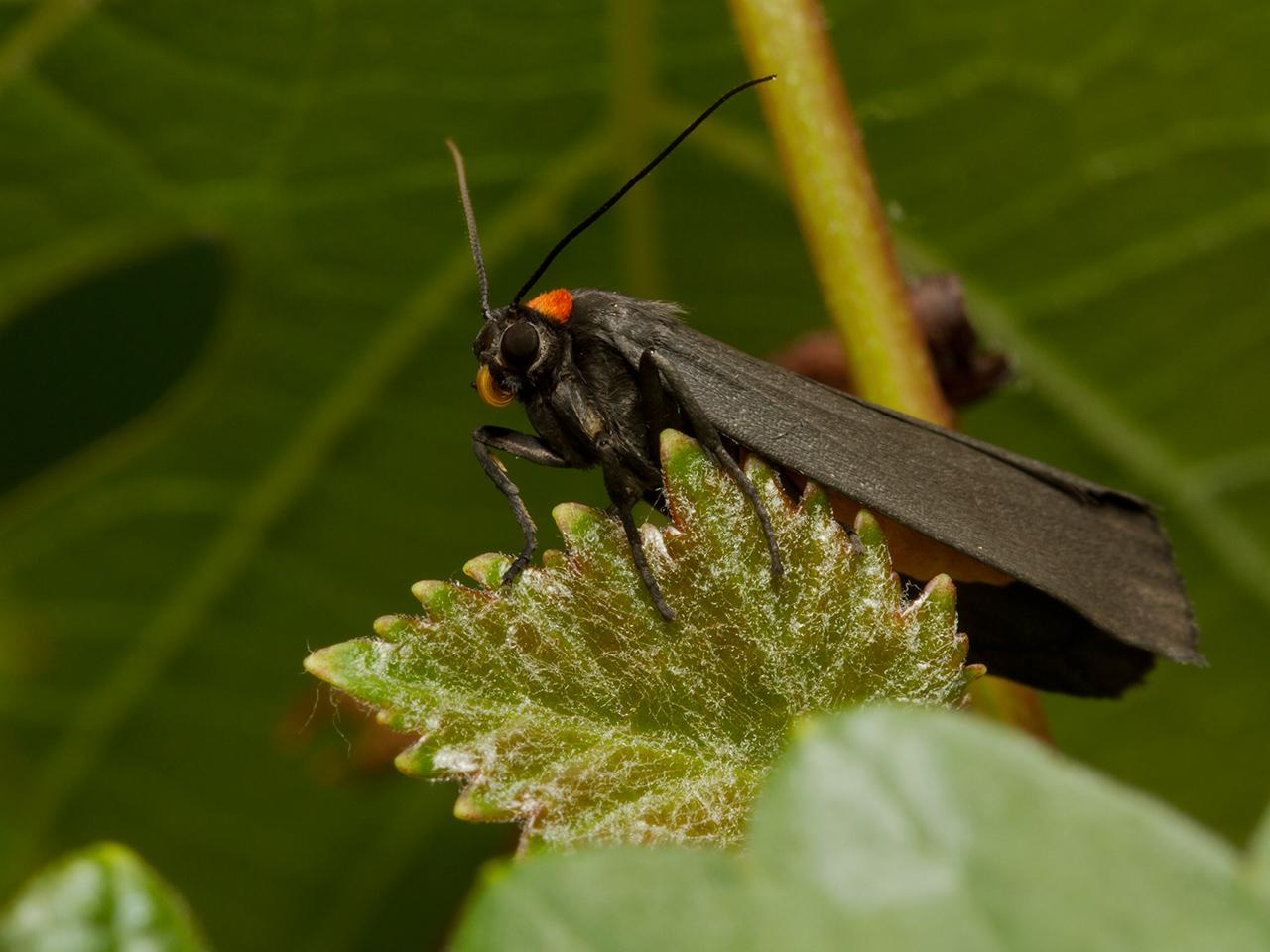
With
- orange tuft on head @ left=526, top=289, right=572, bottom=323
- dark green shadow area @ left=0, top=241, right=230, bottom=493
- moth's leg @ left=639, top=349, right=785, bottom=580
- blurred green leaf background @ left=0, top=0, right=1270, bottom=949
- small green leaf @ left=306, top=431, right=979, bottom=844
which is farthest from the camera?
dark green shadow area @ left=0, top=241, right=230, bottom=493

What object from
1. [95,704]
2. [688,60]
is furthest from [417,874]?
[688,60]

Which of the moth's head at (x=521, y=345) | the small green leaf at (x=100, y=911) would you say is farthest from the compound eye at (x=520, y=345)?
the small green leaf at (x=100, y=911)

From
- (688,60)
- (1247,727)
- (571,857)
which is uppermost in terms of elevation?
(688,60)

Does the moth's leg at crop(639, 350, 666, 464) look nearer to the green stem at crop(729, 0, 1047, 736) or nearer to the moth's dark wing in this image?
the moth's dark wing

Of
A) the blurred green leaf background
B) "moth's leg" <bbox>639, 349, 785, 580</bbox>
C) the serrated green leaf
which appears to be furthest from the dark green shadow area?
the serrated green leaf

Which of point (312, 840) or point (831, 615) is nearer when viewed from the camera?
point (831, 615)

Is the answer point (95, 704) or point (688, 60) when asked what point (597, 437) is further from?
point (95, 704)

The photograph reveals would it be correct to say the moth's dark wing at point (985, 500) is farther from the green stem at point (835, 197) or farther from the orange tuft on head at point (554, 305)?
the orange tuft on head at point (554, 305)
